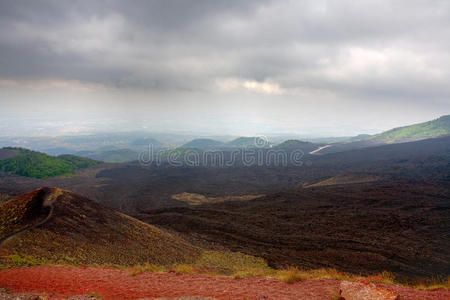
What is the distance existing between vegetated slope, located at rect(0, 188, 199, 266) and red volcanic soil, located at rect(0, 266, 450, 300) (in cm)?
267

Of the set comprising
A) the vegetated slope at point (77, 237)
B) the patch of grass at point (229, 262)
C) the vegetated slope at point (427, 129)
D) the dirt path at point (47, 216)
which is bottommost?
the patch of grass at point (229, 262)

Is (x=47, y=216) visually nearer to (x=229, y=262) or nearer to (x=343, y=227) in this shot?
(x=229, y=262)

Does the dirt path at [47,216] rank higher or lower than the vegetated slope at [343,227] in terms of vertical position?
higher

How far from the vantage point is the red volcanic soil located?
25.3 ft

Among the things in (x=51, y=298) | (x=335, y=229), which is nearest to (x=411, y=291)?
(x=51, y=298)

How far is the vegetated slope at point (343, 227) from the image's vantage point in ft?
61.2

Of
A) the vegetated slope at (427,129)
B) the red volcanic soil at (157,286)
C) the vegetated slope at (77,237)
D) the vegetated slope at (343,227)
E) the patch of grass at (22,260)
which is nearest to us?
the red volcanic soil at (157,286)

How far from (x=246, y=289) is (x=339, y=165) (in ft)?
247

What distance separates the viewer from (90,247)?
48.6 feet

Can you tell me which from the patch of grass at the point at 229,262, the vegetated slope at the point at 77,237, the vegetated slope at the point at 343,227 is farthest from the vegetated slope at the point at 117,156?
the patch of grass at the point at 229,262

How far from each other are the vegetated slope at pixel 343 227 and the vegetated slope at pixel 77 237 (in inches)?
255

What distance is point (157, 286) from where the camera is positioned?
8.80 metres

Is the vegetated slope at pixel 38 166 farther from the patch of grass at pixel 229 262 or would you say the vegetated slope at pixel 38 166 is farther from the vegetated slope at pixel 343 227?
the patch of grass at pixel 229 262

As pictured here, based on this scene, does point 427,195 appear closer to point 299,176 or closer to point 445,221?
point 445,221
